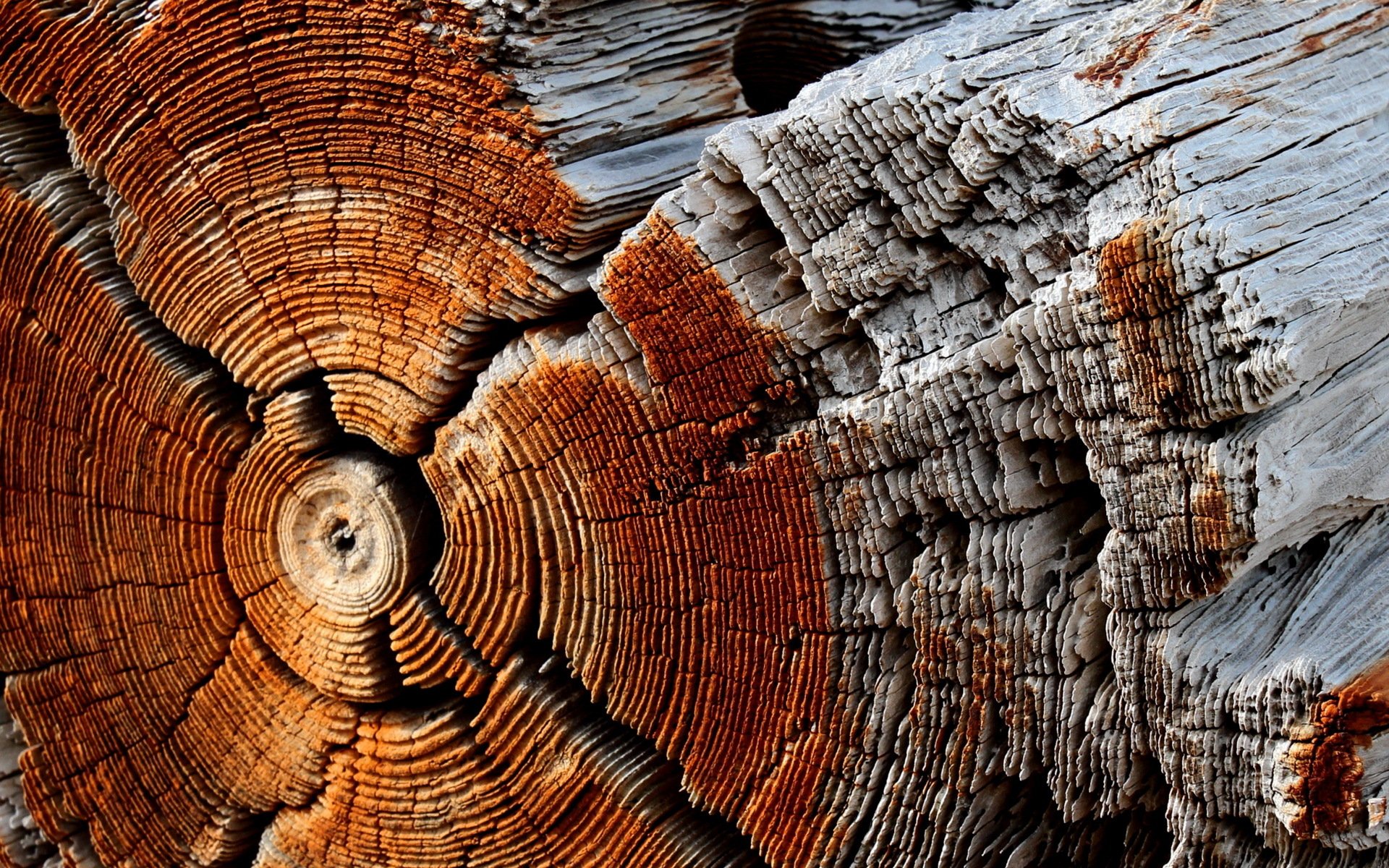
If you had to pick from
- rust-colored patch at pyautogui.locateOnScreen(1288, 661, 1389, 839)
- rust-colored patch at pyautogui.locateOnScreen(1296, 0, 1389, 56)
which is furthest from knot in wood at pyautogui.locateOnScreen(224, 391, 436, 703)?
rust-colored patch at pyautogui.locateOnScreen(1296, 0, 1389, 56)

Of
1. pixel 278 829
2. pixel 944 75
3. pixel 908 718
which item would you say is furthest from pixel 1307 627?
pixel 278 829

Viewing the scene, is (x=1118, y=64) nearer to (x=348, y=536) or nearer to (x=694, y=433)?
(x=694, y=433)

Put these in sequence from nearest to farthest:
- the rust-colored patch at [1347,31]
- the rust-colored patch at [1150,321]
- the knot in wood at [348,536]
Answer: the rust-colored patch at [1150,321] → the rust-colored patch at [1347,31] → the knot in wood at [348,536]

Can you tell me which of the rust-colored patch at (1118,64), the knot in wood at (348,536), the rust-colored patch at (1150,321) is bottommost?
the knot in wood at (348,536)

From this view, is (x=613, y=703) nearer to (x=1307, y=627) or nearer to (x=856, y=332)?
(x=856, y=332)

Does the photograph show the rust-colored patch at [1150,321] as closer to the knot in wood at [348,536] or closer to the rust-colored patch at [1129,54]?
the rust-colored patch at [1129,54]

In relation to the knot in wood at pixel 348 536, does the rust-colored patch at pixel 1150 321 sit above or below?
above

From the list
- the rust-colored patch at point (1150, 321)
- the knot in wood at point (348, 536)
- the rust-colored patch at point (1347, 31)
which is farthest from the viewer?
the knot in wood at point (348, 536)

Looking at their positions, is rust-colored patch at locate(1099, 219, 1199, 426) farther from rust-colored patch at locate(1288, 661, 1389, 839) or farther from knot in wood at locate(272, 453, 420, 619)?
knot in wood at locate(272, 453, 420, 619)

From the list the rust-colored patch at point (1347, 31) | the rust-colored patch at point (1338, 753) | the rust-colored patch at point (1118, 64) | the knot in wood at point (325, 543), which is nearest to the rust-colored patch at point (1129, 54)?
the rust-colored patch at point (1118, 64)

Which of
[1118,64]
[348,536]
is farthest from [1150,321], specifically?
[348,536]

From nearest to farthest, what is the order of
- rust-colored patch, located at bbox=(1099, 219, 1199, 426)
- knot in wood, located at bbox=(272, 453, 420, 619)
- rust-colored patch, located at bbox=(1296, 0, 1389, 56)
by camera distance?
rust-colored patch, located at bbox=(1099, 219, 1199, 426) < rust-colored patch, located at bbox=(1296, 0, 1389, 56) < knot in wood, located at bbox=(272, 453, 420, 619)
